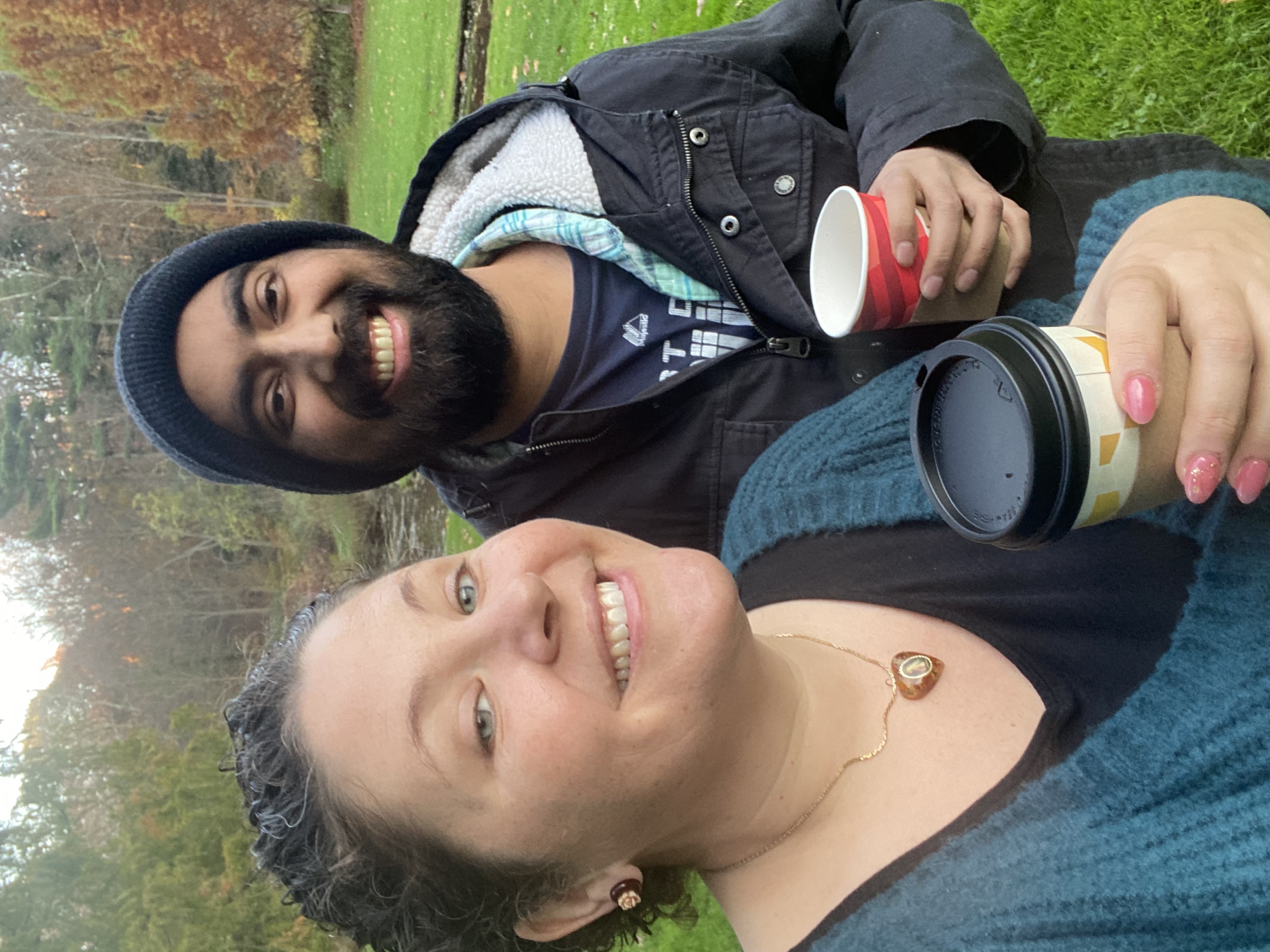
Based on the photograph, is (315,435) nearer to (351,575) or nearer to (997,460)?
(351,575)

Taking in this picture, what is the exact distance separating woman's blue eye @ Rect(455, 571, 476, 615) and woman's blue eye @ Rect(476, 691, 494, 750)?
0.78 feet

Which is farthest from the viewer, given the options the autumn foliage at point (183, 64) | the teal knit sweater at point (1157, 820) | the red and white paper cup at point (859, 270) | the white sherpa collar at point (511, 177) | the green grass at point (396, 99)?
the autumn foliage at point (183, 64)

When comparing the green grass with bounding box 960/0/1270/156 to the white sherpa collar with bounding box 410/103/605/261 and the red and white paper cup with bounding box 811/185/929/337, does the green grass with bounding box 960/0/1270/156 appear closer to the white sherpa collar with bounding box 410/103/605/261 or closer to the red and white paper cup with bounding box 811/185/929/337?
the red and white paper cup with bounding box 811/185/929/337

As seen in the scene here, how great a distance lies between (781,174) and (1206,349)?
1490mm

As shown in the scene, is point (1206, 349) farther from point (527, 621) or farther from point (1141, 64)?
point (1141, 64)

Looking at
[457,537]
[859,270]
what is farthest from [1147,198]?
[457,537]

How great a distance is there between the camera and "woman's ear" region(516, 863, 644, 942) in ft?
5.35

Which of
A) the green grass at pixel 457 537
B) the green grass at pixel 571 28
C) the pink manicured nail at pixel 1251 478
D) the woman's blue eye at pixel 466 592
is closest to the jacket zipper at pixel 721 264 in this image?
the woman's blue eye at pixel 466 592

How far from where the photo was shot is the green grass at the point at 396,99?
9.81m

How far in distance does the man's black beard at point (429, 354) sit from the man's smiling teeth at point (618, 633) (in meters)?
1.27

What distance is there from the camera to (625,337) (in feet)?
8.53

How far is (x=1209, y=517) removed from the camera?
114 cm

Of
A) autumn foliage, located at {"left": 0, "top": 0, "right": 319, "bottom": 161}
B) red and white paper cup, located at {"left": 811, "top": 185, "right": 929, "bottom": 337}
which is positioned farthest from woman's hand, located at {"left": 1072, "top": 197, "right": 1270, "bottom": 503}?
autumn foliage, located at {"left": 0, "top": 0, "right": 319, "bottom": 161}

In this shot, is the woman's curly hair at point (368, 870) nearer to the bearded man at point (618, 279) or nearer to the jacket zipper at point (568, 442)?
the jacket zipper at point (568, 442)
